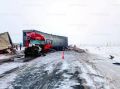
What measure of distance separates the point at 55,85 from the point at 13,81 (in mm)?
2836

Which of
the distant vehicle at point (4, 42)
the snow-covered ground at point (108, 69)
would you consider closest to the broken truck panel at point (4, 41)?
the distant vehicle at point (4, 42)

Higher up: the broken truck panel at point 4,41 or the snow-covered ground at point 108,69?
the broken truck panel at point 4,41

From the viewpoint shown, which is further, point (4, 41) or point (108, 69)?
point (4, 41)

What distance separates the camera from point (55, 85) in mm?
13141

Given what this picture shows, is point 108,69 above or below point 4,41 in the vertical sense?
below

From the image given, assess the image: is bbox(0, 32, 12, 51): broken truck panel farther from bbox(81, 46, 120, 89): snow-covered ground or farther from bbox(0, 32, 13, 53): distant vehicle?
bbox(81, 46, 120, 89): snow-covered ground

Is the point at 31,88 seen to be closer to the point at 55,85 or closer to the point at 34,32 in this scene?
the point at 55,85

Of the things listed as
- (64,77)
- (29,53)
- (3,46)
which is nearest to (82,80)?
(64,77)

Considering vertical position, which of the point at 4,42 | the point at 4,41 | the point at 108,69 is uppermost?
the point at 4,41

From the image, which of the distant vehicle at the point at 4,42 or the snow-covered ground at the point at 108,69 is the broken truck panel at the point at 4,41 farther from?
the snow-covered ground at the point at 108,69

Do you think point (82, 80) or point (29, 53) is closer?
point (82, 80)

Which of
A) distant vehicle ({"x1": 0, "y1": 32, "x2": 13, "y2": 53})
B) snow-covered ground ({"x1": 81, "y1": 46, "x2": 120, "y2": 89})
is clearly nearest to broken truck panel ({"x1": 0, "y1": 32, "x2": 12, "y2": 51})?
distant vehicle ({"x1": 0, "y1": 32, "x2": 13, "y2": 53})

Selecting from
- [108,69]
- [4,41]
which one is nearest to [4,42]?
[4,41]

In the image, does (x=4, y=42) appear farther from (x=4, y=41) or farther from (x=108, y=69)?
(x=108, y=69)
